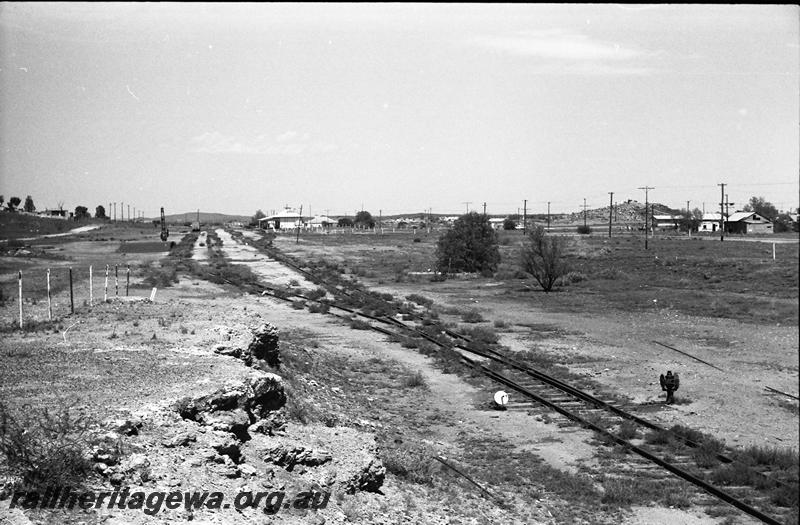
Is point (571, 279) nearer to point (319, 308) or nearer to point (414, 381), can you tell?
point (319, 308)

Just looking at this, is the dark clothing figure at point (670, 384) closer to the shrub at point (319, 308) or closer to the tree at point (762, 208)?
the shrub at point (319, 308)

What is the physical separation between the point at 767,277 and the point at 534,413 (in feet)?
113

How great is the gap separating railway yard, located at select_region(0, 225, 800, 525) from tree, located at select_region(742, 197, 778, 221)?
3981 inches

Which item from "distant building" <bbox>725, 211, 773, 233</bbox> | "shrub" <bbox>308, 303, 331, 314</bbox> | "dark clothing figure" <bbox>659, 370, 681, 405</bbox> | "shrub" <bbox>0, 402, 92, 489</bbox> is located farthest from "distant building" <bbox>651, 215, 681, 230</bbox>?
"shrub" <bbox>0, 402, 92, 489</bbox>

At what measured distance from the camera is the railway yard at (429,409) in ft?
28.5

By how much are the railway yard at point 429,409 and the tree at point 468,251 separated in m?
22.1

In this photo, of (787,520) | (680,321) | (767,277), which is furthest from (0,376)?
(767,277)

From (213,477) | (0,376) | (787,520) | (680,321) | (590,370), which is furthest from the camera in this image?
(680,321)

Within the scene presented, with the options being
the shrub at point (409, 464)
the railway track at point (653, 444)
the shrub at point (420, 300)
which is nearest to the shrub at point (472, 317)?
the shrub at point (420, 300)

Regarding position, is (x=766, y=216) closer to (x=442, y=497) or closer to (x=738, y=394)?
(x=738, y=394)

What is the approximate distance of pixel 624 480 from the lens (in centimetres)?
1109

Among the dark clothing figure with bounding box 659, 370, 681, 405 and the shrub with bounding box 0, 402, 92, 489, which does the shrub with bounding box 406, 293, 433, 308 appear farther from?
the shrub with bounding box 0, 402, 92, 489

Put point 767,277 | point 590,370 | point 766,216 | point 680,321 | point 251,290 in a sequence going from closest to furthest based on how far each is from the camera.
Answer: point 590,370 < point 680,321 < point 251,290 < point 767,277 < point 766,216

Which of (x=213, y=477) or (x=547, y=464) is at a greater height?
(x=213, y=477)
